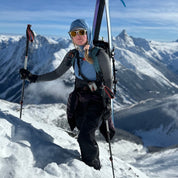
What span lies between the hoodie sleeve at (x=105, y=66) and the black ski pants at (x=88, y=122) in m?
0.64

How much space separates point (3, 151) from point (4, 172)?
2.86 feet

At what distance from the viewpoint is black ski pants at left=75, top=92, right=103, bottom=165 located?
623cm

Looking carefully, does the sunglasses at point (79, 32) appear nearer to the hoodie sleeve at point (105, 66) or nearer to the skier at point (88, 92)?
the skier at point (88, 92)

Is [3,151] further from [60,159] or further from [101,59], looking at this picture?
[101,59]

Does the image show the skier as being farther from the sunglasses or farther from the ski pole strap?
the ski pole strap

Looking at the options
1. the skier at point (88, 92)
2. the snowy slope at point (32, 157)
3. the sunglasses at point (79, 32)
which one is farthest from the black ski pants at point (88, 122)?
the sunglasses at point (79, 32)

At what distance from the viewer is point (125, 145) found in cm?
8188

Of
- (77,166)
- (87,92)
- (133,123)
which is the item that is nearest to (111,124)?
(87,92)

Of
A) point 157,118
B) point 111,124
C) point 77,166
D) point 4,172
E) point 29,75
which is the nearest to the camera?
point 4,172

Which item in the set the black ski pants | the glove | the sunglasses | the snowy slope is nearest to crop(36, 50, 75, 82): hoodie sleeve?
the glove

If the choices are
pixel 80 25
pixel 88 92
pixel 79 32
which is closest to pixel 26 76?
pixel 88 92

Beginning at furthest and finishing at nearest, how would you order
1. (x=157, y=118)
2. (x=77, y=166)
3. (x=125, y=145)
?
(x=157, y=118), (x=125, y=145), (x=77, y=166)

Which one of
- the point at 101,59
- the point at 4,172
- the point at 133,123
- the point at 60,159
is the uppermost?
the point at 101,59

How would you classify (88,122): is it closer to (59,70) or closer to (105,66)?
(105,66)
